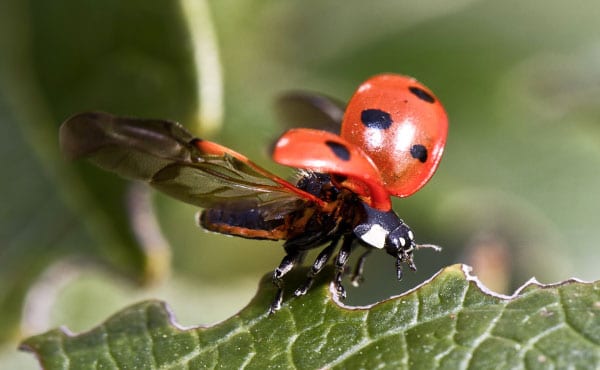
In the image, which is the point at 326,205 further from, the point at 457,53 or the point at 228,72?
the point at 457,53

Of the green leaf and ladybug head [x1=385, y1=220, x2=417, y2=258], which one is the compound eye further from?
the green leaf

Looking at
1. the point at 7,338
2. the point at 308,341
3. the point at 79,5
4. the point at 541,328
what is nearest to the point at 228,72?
the point at 79,5

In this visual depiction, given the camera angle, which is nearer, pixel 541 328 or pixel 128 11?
pixel 541 328

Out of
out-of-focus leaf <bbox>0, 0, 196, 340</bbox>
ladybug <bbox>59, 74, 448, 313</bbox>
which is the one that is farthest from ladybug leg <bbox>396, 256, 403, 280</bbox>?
out-of-focus leaf <bbox>0, 0, 196, 340</bbox>

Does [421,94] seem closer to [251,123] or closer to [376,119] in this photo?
[376,119]

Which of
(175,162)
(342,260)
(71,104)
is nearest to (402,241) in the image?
(342,260)
